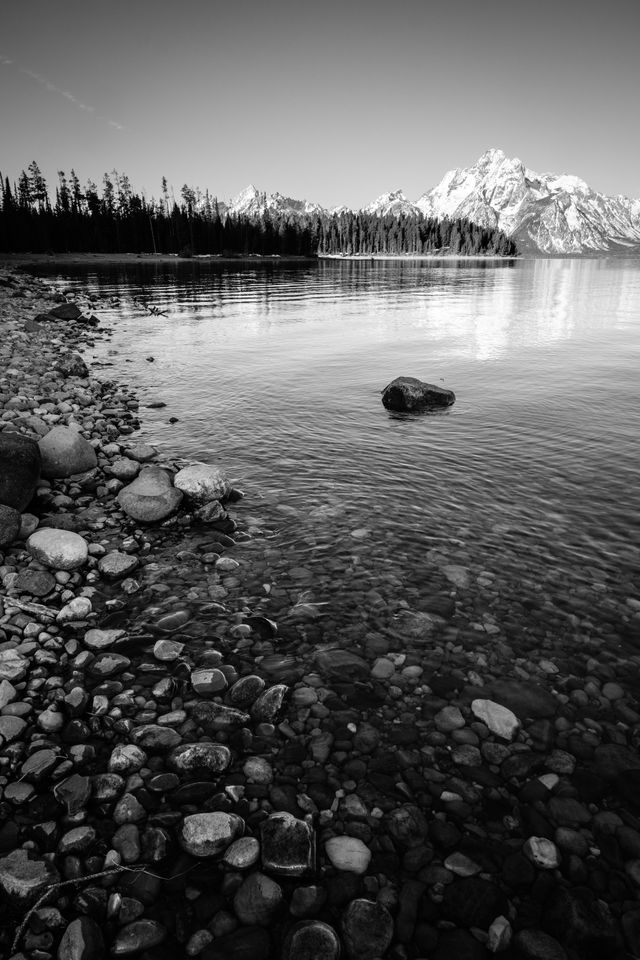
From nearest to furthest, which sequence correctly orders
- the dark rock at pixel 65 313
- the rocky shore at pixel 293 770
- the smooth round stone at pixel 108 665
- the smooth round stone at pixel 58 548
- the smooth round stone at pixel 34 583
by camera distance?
1. the rocky shore at pixel 293 770
2. the smooth round stone at pixel 108 665
3. the smooth round stone at pixel 34 583
4. the smooth round stone at pixel 58 548
5. the dark rock at pixel 65 313

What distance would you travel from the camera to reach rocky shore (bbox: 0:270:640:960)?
123 inches

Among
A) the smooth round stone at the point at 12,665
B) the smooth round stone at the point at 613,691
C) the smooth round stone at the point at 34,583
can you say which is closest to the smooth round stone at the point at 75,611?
the smooth round stone at the point at 34,583

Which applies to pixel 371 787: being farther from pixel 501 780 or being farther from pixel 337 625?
pixel 337 625

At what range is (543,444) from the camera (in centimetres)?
1212

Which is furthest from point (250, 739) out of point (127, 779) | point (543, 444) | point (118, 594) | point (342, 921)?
point (543, 444)

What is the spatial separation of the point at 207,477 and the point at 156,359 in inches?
621

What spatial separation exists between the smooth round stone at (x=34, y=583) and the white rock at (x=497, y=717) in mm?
5327

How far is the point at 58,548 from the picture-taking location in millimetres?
6762

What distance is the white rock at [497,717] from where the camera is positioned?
4.53m

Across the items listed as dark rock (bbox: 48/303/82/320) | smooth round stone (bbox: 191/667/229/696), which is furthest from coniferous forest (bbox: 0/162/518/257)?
smooth round stone (bbox: 191/667/229/696)

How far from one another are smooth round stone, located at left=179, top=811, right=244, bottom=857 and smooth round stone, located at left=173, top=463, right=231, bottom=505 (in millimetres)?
5730

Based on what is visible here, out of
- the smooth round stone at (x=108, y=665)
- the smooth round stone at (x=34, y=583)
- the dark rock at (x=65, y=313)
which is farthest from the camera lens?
the dark rock at (x=65, y=313)

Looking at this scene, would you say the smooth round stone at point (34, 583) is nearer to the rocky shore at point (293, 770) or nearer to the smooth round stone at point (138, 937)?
the rocky shore at point (293, 770)

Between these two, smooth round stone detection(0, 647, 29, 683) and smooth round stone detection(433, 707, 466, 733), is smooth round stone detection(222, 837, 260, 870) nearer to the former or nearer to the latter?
smooth round stone detection(433, 707, 466, 733)
